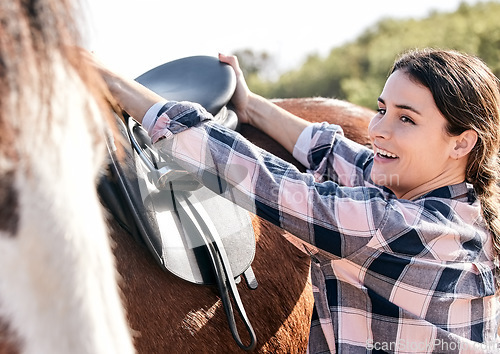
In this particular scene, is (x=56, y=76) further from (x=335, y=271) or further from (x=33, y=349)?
(x=335, y=271)

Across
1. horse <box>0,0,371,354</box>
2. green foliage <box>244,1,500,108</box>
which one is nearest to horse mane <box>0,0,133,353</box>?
horse <box>0,0,371,354</box>

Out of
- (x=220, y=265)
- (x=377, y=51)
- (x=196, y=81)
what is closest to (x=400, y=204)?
(x=220, y=265)

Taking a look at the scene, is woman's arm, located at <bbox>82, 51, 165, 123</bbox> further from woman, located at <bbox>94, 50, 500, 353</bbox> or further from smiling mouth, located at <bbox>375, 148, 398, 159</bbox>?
smiling mouth, located at <bbox>375, 148, 398, 159</bbox>

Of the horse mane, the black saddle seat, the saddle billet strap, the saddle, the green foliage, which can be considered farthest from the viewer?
the green foliage

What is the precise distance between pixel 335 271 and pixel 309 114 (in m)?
1.10

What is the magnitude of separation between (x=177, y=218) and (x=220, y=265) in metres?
0.17

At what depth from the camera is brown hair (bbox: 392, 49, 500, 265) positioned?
4.50ft

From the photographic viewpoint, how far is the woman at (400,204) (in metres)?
1.23

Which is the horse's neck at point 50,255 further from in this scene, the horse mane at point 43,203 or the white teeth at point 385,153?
the white teeth at point 385,153

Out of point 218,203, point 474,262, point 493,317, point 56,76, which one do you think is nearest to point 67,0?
point 56,76

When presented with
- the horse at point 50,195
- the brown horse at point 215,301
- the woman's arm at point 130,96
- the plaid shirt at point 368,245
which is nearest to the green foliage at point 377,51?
the brown horse at point 215,301

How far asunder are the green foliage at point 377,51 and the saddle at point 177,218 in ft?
32.3

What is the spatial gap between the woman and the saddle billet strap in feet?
0.50

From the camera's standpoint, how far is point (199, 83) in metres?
1.80
